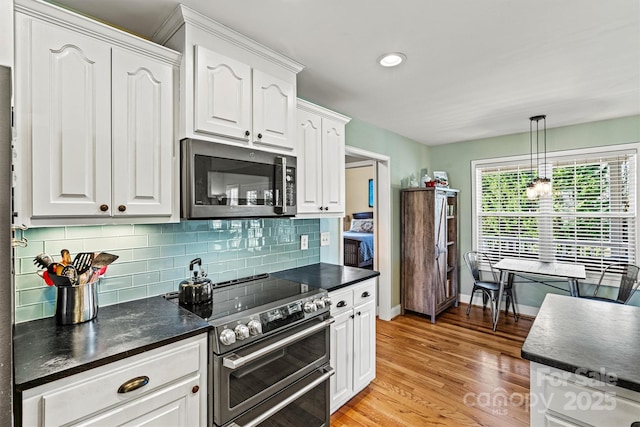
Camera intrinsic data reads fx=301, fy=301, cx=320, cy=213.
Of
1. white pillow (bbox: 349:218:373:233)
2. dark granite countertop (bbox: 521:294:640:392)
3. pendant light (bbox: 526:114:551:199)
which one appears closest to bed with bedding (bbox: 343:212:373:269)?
white pillow (bbox: 349:218:373:233)

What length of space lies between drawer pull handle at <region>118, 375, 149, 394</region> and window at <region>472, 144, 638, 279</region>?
177 inches

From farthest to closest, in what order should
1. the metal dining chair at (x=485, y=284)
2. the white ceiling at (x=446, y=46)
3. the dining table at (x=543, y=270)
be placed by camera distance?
the metal dining chair at (x=485, y=284)
the dining table at (x=543, y=270)
the white ceiling at (x=446, y=46)

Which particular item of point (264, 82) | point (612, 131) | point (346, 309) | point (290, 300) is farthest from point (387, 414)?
point (612, 131)

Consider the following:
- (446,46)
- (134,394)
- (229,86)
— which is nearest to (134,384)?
(134,394)

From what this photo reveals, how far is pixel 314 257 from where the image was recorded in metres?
2.79

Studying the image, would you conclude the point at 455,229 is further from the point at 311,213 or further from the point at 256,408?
the point at 256,408

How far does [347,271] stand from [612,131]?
3.60 metres

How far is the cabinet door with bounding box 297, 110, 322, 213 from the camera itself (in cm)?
225

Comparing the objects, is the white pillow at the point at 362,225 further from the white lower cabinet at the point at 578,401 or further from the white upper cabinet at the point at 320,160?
the white lower cabinet at the point at 578,401

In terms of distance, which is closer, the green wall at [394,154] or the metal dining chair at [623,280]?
the metal dining chair at [623,280]

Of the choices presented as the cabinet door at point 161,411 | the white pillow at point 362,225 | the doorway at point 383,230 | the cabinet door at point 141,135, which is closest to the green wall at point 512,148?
the doorway at point 383,230

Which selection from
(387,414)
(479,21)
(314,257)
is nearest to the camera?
(479,21)

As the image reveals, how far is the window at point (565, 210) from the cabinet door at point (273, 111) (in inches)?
138

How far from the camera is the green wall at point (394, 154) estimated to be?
3487mm
